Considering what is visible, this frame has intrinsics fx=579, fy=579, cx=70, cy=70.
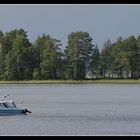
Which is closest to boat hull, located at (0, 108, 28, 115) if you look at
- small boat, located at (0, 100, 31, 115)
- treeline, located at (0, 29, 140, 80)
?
small boat, located at (0, 100, 31, 115)

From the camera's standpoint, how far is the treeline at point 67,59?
83625mm

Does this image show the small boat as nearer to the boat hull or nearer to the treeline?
the boat hull

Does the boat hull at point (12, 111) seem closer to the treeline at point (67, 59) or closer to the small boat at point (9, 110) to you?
the small boat at point (9, 110)

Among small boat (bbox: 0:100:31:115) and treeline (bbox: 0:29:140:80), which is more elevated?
treeline (bbox: 0:29:140:80)

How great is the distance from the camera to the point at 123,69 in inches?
3280

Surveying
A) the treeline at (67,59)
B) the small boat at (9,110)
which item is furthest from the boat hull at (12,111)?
the treeline at (67,59)

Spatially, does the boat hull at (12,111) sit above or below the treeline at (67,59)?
below

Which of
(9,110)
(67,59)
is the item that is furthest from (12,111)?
(67,59)

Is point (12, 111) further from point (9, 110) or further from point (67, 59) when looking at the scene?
point (67, 59)

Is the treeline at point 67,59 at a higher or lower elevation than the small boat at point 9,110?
higher

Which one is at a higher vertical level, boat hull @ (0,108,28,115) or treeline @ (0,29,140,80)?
treeline @ (0,29,140,80)

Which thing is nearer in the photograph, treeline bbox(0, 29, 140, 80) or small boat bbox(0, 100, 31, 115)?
small boat bbox(0, 100, 31, 115)

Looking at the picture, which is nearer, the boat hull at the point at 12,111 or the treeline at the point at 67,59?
the boat hull at the point at 12,111

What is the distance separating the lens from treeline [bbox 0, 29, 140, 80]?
8362cm
